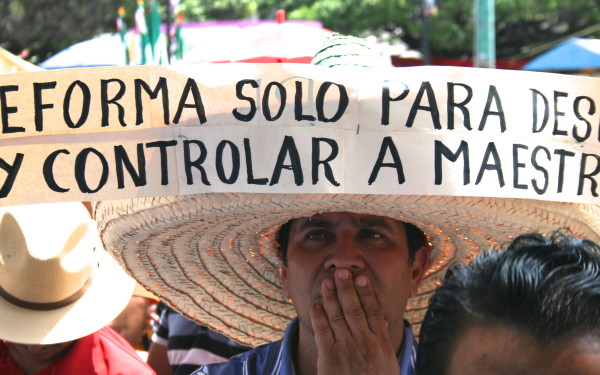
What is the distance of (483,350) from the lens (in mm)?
1248

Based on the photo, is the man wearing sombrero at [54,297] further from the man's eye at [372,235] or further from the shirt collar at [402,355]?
the man's eye at [372,235]

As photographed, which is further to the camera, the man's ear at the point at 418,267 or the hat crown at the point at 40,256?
the hat crown at the point at 40,256

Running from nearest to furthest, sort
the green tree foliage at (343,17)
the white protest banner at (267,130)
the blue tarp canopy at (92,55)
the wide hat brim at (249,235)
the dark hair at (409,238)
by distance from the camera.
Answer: the white protest banner at (267,130) < the wide hat brim at (249,235) < the dark hair at (409,238) < the blue tarp canopy at (92,55) < the green tree foliage at (343,17)

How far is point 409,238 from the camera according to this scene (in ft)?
7.20

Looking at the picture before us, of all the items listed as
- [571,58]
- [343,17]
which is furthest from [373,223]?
[343,17]

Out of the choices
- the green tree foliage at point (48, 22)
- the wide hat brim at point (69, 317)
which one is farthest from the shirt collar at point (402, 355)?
the green tree foliage at point (48, 22)

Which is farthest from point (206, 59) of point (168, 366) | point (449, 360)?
point (449, 360)

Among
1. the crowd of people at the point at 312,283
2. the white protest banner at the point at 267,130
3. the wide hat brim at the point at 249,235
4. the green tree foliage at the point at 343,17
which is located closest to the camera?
the crowd of people at the point at 312,283

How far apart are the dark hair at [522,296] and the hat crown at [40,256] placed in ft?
4.97

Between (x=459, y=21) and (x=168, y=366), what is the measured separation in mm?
18136

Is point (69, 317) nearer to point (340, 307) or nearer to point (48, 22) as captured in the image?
point (340, 307)

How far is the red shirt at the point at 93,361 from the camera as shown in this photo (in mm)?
2705

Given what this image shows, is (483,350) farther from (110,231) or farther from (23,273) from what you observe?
Result: (23,273)

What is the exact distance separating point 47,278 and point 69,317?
15 centimetres
